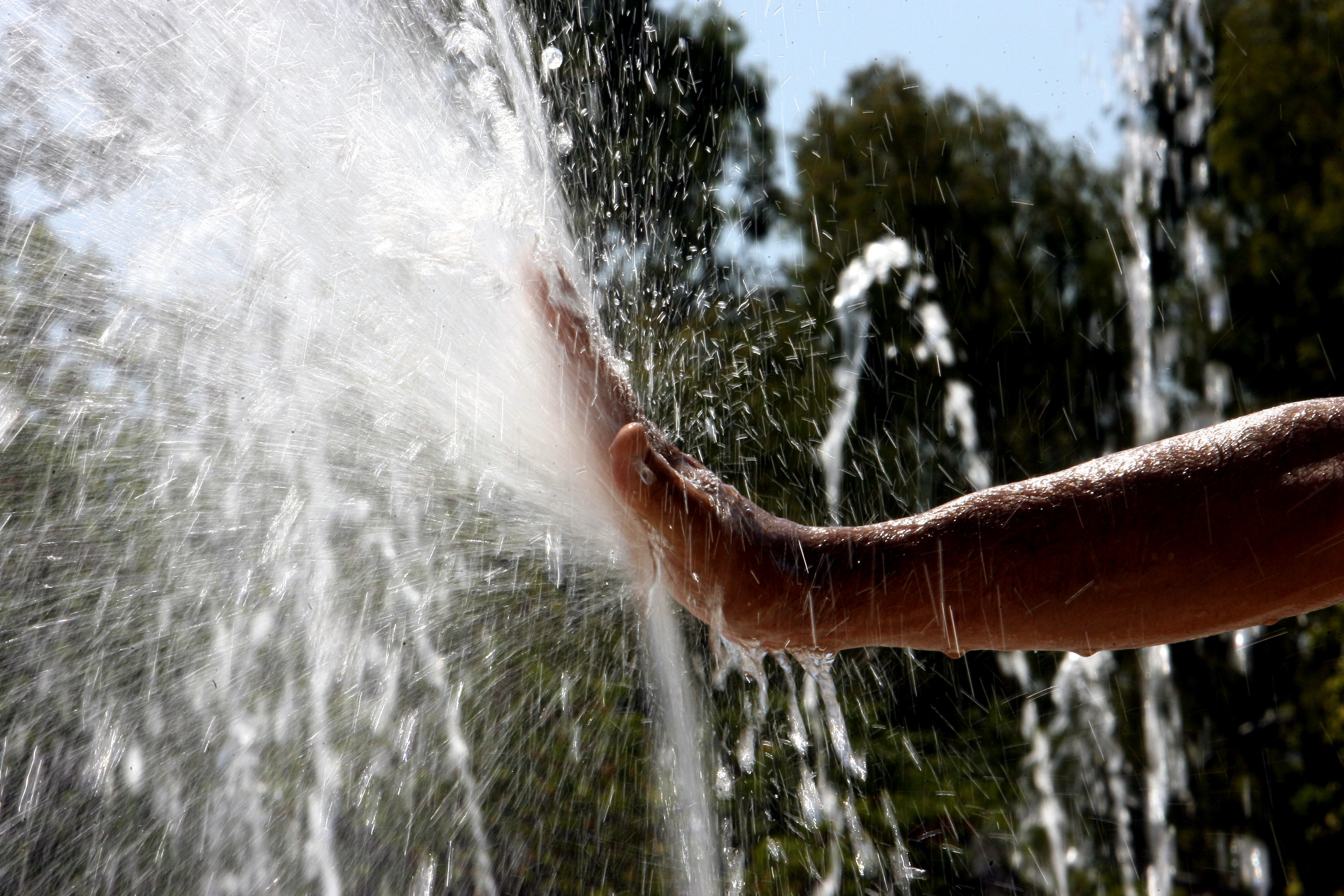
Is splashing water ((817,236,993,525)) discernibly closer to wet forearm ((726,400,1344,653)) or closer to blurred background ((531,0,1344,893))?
blurred background ((531,0,1344,893))

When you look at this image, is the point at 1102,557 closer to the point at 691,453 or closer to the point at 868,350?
the point at 691,453

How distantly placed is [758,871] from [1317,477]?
330 centimetres

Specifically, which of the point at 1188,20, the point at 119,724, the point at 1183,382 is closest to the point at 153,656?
the point at 119,724

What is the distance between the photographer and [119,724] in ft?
12.5

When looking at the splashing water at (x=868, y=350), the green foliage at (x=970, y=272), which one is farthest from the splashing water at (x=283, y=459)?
the green foliage at (x=970, y=272)

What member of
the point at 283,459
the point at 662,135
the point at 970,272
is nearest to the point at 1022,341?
→ the point at 970,272

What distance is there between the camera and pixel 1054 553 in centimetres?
188

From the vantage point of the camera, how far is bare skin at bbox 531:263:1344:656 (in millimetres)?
1820

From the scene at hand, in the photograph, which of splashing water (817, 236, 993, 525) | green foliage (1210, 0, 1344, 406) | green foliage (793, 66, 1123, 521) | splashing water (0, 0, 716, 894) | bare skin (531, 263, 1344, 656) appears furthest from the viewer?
green foliage (793, 66, 1123, 521)

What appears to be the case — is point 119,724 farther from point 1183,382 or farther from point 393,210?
point 1183,382

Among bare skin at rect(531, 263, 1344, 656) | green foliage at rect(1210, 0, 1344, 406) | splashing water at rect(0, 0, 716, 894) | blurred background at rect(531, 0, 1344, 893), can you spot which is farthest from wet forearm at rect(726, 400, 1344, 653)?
green foliage at rect(1210, 0, 1344, 406)

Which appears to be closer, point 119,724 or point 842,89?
point 119,724

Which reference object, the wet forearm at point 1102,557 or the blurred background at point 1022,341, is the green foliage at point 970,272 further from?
the wet forearm at point 1102,557

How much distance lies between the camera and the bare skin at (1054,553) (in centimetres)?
182
